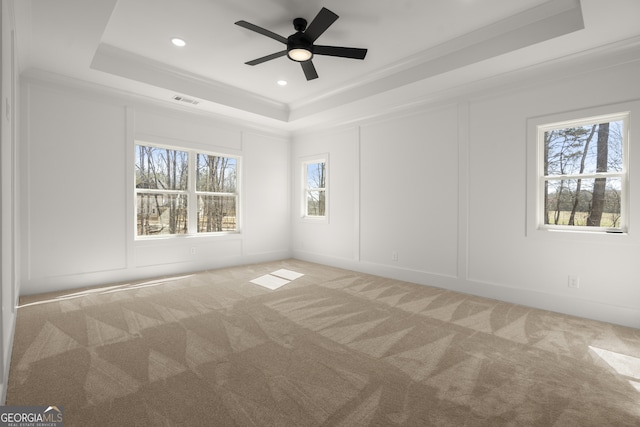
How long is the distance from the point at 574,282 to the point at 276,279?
12.4 ft

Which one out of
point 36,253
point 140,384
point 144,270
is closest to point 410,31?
point 140,384

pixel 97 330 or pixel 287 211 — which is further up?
pixel 287 211

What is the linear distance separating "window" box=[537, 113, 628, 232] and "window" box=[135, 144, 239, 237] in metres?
4.90

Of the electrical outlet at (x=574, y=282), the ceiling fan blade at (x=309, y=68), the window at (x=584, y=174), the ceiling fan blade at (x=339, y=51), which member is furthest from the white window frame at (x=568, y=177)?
the ceiling fan blade at (x=309, y=68)

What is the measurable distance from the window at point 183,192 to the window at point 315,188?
4.80 ft

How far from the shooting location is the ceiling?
9.13 feet

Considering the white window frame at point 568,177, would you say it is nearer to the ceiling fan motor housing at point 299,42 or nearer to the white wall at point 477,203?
the white wall at point 477,203

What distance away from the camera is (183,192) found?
523 cm

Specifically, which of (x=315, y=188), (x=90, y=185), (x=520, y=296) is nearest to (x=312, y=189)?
(x=315, y=188)

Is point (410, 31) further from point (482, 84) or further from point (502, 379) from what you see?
point (502, 379)

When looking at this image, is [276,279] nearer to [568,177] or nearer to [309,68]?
[309,68]

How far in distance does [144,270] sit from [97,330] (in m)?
2.02

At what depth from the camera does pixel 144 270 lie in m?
4.71

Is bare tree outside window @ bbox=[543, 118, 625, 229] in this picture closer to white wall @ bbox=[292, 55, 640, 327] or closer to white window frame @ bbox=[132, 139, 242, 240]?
white wall @ bbox=[292, 55, 640, 327]
